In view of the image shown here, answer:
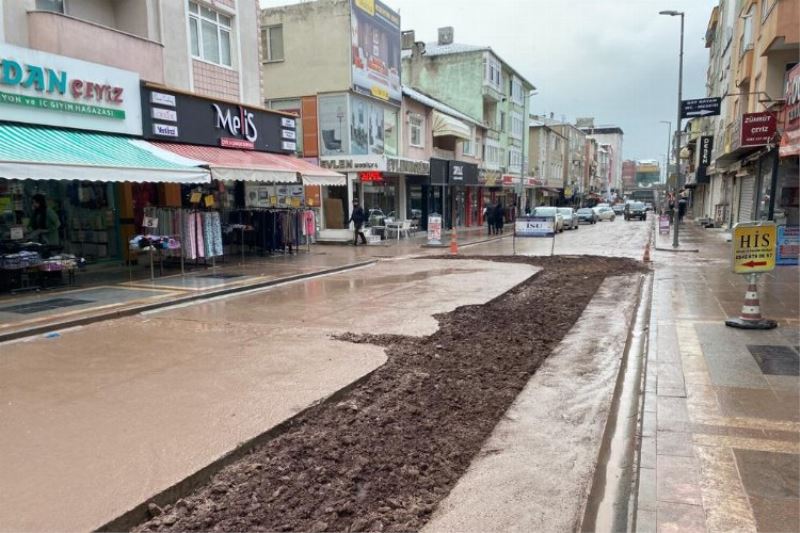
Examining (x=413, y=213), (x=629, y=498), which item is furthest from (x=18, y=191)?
(x=413, y=213)

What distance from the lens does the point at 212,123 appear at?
15.5 metres

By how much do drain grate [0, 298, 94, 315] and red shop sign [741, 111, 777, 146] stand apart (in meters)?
18.6

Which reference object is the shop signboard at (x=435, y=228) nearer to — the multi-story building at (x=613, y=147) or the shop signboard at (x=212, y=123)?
the shop signboard at (x=212, y=123)

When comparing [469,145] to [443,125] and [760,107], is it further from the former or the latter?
[760,107]

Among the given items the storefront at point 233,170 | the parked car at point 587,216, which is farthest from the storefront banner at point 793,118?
the parked car at point 587,216

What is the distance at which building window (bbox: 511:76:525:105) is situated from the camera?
48250 mm

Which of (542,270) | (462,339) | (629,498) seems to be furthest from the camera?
(542,270)

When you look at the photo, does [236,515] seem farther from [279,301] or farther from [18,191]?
[18,191]

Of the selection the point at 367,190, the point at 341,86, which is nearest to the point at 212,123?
the point at 341,86

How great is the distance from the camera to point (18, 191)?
12.1m

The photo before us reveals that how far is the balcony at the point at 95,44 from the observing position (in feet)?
37.0

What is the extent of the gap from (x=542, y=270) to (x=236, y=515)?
12678mm

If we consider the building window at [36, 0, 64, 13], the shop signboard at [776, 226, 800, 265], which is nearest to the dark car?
the shop signboard at [776, 226, 800, 265]

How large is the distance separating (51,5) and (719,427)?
588 inches
